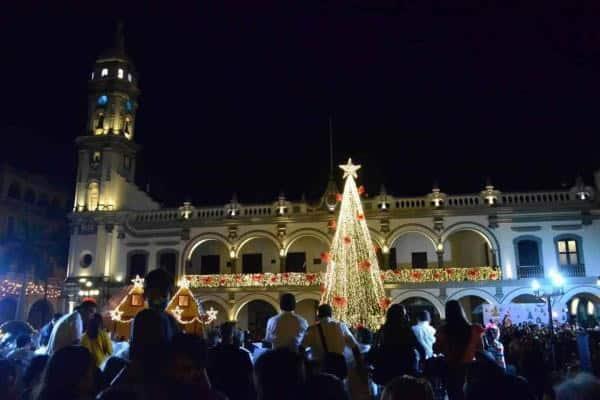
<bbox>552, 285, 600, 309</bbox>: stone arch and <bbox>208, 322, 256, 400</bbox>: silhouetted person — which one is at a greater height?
<bbox>552, 285, 600, 309</bbox>: stone arch

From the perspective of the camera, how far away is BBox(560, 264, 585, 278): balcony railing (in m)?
26.5

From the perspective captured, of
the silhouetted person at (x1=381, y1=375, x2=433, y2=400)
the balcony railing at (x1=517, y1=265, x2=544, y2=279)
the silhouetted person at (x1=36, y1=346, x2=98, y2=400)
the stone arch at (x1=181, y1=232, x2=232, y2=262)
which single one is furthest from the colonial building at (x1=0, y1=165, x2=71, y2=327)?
the silhouetted person at (x1=381, y1=375, x2=433, y2=400)

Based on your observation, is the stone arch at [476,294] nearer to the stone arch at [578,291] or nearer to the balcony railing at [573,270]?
the stone arch at [578,291]

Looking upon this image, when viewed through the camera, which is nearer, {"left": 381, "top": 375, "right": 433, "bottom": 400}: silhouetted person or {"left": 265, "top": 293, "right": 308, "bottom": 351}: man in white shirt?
{"left": 381, "top": 375, "right": 433, "bottom": 400}: silhouetted person

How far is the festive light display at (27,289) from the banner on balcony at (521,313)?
1184 inches

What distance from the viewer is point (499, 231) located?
28.0 meters

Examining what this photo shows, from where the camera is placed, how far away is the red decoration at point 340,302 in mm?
20141

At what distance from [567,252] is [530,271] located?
227 cm

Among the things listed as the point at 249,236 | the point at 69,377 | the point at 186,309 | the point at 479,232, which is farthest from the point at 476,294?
the point at 69,377

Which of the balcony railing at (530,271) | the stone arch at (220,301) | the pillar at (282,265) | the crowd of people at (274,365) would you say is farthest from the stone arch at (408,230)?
the crowd of people at (274,365)

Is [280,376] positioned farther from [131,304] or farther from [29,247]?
[29,247]

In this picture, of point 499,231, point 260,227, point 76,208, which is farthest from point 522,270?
point 76,208

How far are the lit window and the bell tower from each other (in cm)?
2610

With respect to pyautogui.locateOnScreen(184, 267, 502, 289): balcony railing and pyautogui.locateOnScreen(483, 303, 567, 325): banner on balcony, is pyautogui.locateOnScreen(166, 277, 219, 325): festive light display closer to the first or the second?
pyautogui.locateOnScreen(184, 267, 502, 289): balcony railing
